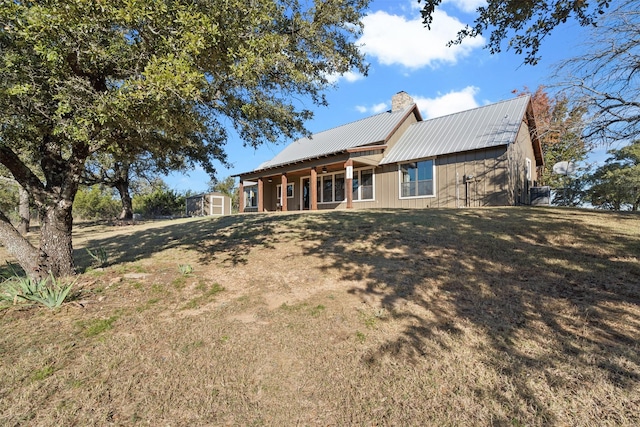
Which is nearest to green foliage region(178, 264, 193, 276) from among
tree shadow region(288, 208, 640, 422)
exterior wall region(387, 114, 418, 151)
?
tree shadow region(288, 208, 640, 422)

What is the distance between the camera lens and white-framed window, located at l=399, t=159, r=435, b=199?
1441 centimetres

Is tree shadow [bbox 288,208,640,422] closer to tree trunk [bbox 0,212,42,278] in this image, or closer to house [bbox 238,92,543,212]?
tree trunk [bbox 0,212,42,278]

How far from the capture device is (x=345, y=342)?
3402 millimetres

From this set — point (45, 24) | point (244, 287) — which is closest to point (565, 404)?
point (244, 287)

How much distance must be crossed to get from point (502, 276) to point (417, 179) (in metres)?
10.4

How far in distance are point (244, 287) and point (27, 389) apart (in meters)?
2.60

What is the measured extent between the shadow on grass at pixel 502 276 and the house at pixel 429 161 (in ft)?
14.0

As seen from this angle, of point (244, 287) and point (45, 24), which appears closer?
point (45, 24)

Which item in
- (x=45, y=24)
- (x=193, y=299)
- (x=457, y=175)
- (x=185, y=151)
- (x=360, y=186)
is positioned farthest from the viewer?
(x=360, y=186)

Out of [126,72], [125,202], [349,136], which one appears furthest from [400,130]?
[125,202]

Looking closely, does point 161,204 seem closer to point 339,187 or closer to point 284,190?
point 284,190

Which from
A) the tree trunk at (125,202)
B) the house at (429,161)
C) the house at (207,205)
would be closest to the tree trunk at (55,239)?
the house at (429,161)

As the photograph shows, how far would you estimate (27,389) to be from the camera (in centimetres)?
273

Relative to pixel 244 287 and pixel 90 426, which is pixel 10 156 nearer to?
pixel 244 287
